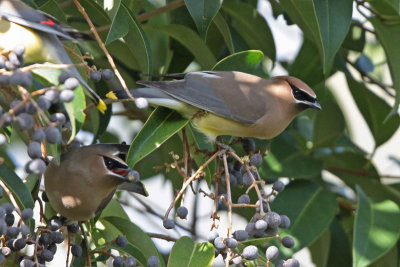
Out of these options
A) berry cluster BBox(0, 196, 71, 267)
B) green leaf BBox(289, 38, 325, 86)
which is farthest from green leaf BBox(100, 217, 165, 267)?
green leaf BBox(289, 38, 325, 86)

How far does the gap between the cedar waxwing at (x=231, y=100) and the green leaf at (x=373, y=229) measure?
0.50 m

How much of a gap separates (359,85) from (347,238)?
68 centimetres

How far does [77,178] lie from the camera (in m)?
2.19

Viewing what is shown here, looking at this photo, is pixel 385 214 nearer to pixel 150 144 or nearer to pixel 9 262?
pixel 150 144

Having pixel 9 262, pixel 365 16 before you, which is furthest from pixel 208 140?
pixel 365 16

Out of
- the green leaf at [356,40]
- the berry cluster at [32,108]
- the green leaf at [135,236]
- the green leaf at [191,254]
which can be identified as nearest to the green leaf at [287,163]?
the green leaf at [356,40]

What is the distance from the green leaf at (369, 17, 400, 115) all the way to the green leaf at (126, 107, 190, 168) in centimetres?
89

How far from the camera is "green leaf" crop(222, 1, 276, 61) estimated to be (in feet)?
10.1

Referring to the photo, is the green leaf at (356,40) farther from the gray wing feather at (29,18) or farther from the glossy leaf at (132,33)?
the gray wing feather at (29,18)

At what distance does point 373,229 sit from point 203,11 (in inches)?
42.8

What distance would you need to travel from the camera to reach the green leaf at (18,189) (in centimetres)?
207

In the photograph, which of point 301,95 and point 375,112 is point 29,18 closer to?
point 301,95

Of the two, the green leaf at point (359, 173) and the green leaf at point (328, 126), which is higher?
the green leaf at point (328, 126)

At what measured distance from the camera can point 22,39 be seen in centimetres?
207
